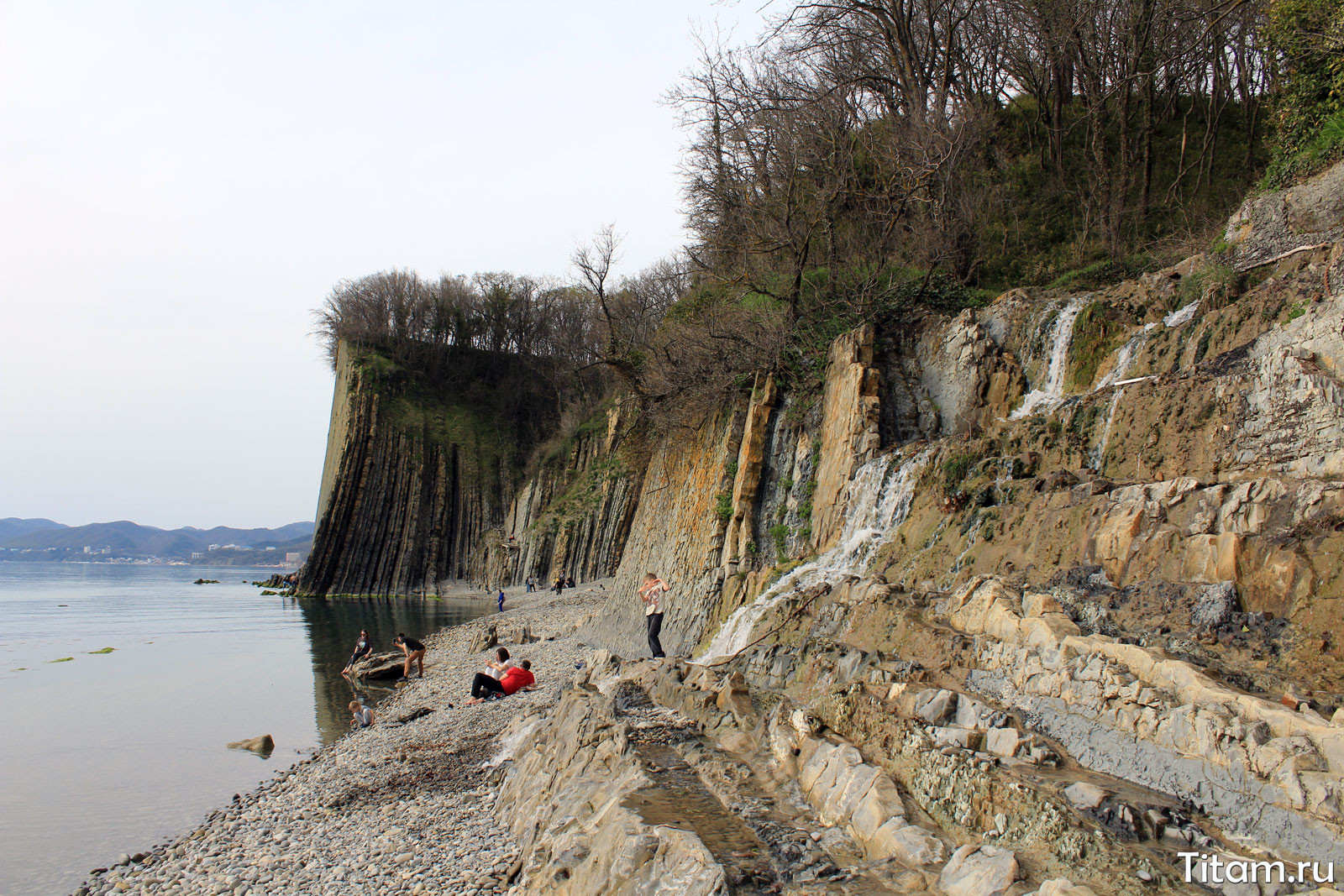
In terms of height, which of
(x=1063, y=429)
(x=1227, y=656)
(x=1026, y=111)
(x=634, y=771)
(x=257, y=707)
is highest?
(x=1026, y=111)

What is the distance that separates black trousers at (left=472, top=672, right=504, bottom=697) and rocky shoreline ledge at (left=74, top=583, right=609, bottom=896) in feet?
1.42

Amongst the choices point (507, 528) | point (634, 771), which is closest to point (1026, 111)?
point (634, 771)

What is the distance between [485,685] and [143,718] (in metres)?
7.40

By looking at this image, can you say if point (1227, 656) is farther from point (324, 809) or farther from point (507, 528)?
point (507, 528)

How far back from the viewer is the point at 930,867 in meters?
4.14

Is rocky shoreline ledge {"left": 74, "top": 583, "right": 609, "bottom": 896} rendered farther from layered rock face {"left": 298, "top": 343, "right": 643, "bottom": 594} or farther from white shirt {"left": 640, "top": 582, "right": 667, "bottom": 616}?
layered rock face {"left": 298, "top": 343, "right": 643, "bottom": 594}

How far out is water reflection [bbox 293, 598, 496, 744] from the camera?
1515 centimetres

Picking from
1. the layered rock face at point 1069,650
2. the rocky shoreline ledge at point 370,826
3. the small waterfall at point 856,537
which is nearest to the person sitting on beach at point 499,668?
the rocky shoreline ledge at point 370,826

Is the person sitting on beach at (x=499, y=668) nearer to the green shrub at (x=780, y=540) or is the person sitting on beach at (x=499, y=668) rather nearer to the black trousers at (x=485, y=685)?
the black trousers at (x=485, y=685)

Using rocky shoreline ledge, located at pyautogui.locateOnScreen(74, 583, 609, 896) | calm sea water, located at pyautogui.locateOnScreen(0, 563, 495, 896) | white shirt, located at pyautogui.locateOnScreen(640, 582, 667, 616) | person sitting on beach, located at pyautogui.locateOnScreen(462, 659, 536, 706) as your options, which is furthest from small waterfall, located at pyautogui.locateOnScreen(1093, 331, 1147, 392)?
calm sea water, located at pyautogui.locateOnScreen(0, 563, 495, 896)

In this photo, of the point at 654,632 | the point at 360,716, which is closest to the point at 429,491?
the point at 360,716

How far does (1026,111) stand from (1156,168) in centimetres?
473

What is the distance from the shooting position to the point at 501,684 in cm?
1317

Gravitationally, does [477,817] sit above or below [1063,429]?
below
